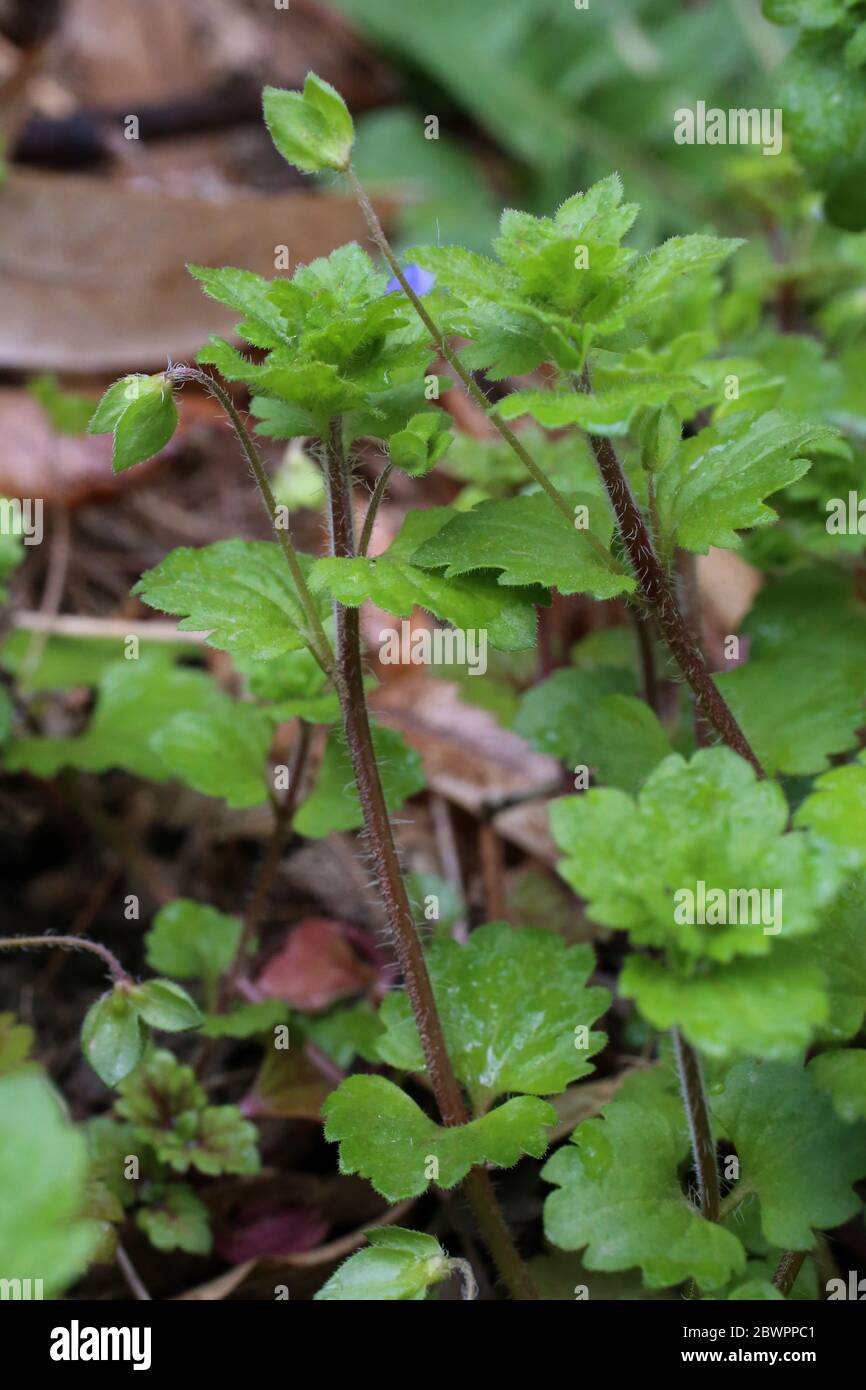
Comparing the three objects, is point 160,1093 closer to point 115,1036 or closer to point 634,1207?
point 115,1036

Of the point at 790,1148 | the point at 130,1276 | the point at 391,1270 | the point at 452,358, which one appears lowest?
the point at 130,1276

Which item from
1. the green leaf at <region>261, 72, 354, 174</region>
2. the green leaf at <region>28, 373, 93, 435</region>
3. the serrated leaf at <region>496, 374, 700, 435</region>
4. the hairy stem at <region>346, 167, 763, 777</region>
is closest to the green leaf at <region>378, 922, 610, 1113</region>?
the hairy stem at <region>346, 167, 763, 777</region>

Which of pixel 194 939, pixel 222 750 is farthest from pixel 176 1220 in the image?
pixel 222 750

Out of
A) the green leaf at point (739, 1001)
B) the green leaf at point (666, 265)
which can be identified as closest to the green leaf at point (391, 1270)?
the green leaf at point (739, 1001)
